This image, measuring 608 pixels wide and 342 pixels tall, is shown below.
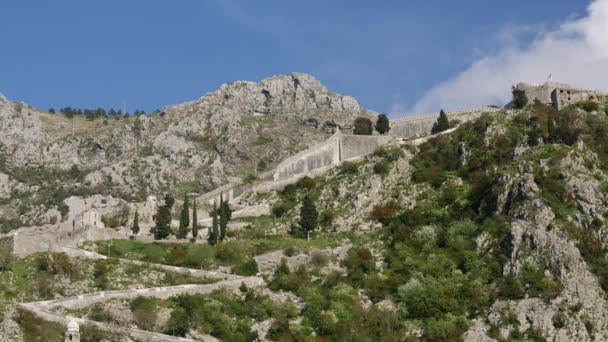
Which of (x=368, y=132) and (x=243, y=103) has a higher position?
(x=243, y=103)

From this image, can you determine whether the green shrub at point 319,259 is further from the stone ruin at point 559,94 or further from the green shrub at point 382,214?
the stone ruin at point 559,94

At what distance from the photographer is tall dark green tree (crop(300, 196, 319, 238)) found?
87688 mm

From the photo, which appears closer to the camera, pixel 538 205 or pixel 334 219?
pixel 538 205

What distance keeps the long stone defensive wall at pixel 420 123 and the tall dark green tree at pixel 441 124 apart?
1131 millimetres

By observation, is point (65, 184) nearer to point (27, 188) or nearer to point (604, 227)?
point (27, 188)

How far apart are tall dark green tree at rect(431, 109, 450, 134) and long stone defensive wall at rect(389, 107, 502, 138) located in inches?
44.5

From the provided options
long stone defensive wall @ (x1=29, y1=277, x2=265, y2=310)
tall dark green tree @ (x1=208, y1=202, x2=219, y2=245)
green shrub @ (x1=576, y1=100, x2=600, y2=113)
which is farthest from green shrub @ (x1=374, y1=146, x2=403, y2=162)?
long stone defensive wall @ (x1=29, y1=277, x2=265, y2=310)

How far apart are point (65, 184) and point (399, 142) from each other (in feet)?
148

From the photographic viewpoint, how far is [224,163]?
13250 cm

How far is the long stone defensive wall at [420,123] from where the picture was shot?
10444 centimetres

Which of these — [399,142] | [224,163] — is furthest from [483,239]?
[224,163]

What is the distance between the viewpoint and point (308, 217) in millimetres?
88000

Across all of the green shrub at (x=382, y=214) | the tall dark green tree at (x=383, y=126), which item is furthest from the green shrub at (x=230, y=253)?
the tall dark green tree at (x=383, y=126)

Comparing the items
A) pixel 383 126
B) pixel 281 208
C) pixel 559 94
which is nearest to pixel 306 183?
pixel 281 208
